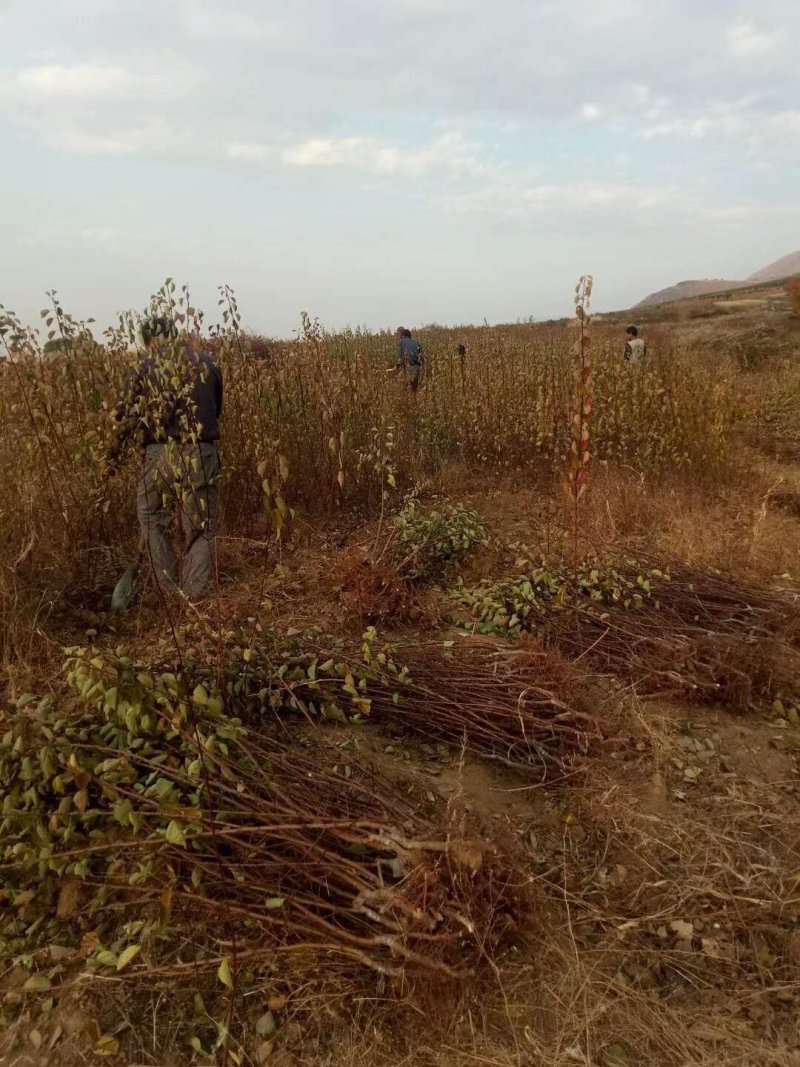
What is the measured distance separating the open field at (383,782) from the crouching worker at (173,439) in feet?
0.82

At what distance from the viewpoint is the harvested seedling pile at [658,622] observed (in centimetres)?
306

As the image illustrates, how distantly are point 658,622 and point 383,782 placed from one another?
1.87 m

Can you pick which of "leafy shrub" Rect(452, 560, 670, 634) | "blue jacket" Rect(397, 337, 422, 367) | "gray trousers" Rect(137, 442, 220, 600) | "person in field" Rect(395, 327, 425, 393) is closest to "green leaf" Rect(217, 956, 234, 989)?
"leafy shrub" Rect(452, 560, 670, 634)

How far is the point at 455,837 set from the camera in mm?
1807

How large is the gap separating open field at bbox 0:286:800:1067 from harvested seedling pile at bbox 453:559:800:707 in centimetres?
2

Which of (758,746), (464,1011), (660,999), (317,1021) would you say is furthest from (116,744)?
(758,746)

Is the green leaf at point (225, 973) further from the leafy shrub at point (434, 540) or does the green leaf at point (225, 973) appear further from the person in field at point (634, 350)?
the person in field at point (634, 350)

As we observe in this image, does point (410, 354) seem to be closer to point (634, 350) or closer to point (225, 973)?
point (634, 350)

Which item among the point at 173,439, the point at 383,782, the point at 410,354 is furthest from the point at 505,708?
the point at 410,354

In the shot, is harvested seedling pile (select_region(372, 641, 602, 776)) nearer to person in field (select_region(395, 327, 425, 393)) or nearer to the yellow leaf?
the yellow leaf

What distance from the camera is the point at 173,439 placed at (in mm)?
3676

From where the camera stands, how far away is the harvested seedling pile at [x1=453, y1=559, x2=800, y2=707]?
3.06 metres

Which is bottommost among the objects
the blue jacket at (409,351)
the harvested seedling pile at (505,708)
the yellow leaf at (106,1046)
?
A: the yellow leaf at (106,1046)

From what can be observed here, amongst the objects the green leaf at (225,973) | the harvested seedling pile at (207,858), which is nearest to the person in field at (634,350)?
the harvested seedling pile at (207,858)
